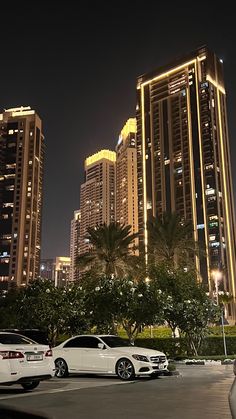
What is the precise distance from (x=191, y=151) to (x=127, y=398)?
135 metres

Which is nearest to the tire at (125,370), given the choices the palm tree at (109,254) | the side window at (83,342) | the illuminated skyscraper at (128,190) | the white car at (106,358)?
the white car at (106,358)

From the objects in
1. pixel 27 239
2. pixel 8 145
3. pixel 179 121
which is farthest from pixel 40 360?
pixel 8 145

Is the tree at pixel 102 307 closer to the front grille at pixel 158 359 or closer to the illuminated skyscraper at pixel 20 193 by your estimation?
the front grille at pixel 158 359

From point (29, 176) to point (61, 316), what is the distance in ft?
493

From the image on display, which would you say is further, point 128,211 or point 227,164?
point 128,211

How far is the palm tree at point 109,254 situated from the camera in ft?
141

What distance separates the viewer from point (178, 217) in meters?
45.4

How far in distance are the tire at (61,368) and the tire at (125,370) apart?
2.17 m

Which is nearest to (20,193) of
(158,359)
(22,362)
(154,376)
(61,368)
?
(61,368)

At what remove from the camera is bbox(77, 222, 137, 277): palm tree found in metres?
42.9

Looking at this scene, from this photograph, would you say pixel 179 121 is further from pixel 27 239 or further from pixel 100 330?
pixel 100 330

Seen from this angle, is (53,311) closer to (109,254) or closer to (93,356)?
(93,356)

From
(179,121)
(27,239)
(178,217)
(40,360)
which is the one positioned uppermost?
(179,121)

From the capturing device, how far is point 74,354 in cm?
1596
